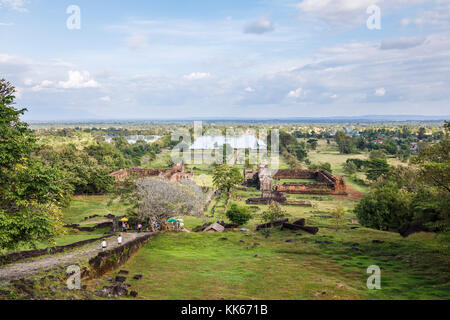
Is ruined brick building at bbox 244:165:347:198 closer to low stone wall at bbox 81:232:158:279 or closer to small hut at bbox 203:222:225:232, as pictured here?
small hut at bbox 203:222:225:232

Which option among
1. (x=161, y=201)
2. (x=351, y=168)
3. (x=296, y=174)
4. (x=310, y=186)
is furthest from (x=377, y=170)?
(x=161, y=201)

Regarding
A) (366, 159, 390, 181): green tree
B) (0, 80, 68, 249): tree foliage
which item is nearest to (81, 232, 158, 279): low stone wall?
(0, 80, 68, 249): tree foliage

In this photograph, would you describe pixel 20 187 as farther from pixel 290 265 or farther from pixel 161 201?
pixel 161 201

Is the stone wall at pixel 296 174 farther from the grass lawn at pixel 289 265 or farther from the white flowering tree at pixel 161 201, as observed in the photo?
the white flowering tree at pixel 161 201

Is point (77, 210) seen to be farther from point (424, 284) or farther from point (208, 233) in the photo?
point (424, 284)

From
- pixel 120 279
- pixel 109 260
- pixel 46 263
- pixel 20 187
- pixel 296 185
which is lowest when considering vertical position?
pixel 296 185

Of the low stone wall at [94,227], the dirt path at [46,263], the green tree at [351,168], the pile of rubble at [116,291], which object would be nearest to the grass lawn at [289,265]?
the pile of rubble at [116,291]
